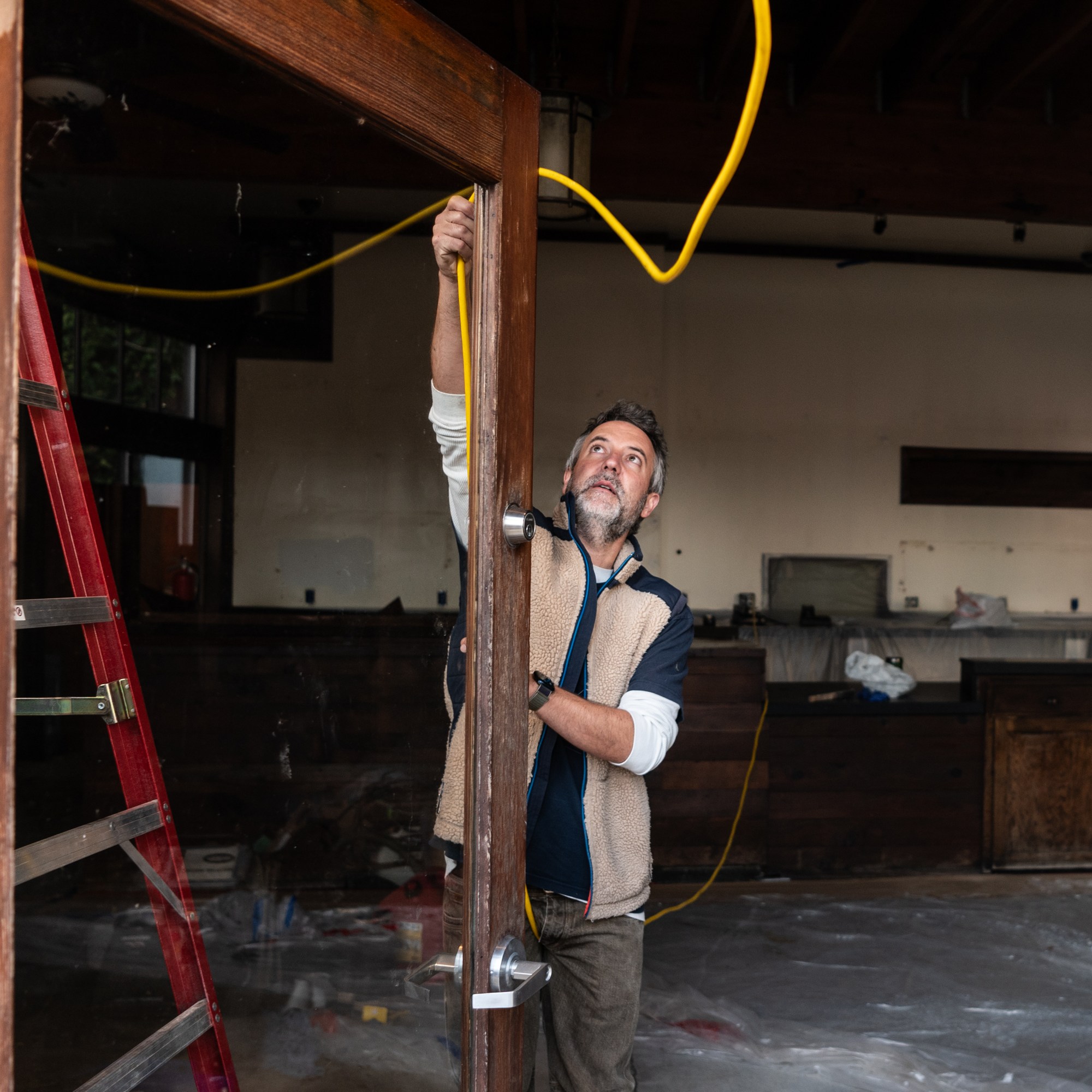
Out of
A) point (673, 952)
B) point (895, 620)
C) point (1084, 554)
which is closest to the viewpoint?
point (673, 952)

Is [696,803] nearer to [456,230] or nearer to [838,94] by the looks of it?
[838,94]

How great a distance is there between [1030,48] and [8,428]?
12.0ft

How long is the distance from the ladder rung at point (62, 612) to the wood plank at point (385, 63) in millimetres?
557

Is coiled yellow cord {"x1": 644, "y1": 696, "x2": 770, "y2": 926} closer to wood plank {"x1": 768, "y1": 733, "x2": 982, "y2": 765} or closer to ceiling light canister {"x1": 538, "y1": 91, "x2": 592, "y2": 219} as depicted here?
wood plank {"x1": 768, "y1": 733, "x2": 982, "y2": 765}

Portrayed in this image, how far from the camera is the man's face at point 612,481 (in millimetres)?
1679

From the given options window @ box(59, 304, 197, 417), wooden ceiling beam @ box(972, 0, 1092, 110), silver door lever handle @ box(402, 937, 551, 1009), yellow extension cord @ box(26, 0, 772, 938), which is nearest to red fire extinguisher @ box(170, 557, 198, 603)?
window @ box(59, 304, 197, 417)

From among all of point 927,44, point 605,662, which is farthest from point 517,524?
point 927,44

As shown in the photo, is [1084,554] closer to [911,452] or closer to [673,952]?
[911,452]

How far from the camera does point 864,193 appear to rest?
384cm

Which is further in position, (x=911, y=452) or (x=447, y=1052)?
(x=911, y=452)

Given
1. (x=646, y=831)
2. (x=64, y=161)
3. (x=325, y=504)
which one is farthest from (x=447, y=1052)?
(x=64, y=161)

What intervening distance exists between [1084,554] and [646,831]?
6.11 metres

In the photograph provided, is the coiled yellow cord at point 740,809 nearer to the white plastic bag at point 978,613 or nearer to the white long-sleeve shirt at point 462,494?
the white long-sleeve shirt at point 462,494

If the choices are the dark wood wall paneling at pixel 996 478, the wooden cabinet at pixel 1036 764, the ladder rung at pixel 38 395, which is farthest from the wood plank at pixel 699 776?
the dark wood wall paneling at pixel 996 478
